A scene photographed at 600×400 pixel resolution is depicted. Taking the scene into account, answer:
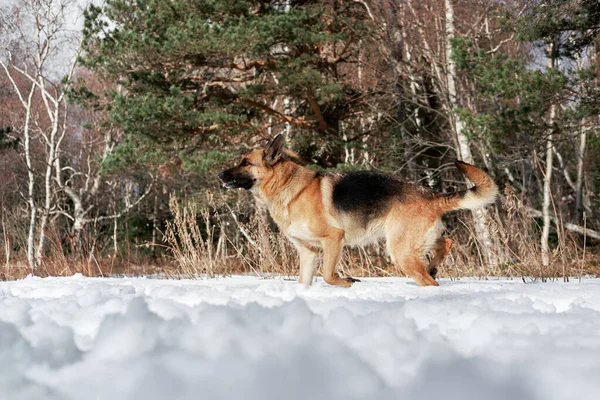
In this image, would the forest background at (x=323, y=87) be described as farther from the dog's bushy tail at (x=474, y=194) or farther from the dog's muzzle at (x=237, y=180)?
the dog's bushy tail at (x=474, y=194)

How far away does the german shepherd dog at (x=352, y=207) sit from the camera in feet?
14.4

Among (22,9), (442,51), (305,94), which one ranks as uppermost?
(22,9)

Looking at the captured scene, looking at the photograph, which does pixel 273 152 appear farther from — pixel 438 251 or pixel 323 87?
pixel 323 87

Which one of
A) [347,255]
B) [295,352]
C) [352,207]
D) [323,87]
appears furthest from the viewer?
[323,87]

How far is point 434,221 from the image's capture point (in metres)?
4.44

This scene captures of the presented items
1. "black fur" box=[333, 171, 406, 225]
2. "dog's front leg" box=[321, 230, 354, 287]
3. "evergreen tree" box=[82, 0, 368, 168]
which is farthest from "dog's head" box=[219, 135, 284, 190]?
"evergreen tree" box=[82, 0, 368, 168]

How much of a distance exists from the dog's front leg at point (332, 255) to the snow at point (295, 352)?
2.21 meters

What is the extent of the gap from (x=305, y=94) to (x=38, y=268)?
25.4 feet

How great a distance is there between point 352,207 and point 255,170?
1033 mm

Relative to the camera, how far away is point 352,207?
4.62 meters

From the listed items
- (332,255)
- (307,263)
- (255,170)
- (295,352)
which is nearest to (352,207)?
(332,255)

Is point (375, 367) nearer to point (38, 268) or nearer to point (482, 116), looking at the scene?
point (38, 268)

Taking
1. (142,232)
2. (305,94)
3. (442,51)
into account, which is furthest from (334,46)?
(142,232)

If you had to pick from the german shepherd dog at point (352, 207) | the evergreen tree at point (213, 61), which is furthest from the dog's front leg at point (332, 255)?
the evergreen tree at point (213, 61)
